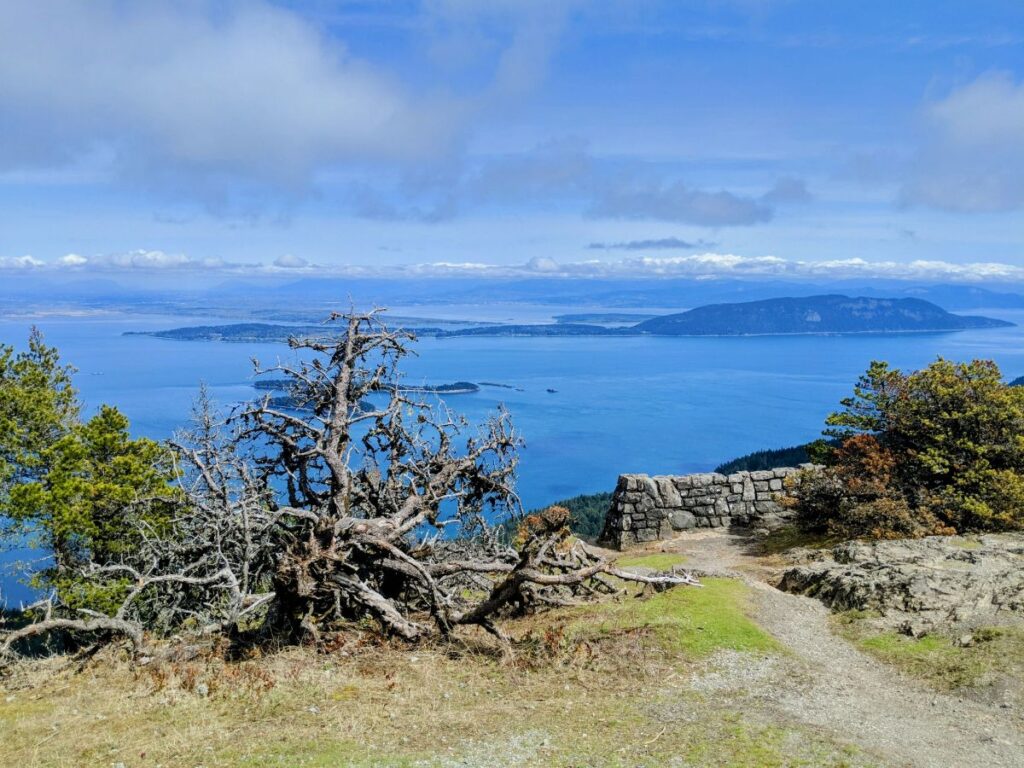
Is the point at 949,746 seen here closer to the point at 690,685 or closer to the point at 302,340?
the point at 690,685

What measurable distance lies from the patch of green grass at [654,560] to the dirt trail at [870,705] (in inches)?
190

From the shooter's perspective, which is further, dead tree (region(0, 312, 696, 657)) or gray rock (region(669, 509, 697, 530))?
gray rock (region(669, 509, 697, 530))

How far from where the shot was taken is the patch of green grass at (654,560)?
15391 millimetres

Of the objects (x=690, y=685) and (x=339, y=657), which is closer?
(x=690, y=685)

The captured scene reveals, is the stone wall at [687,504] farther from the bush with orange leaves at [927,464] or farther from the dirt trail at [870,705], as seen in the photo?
the dirt trail at [870,705]

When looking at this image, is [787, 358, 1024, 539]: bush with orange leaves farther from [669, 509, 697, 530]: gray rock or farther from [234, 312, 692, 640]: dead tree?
[234, 312, 692, 640]: dead tree

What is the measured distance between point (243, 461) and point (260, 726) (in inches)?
211

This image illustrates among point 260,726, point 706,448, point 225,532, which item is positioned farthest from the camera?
point 706,448

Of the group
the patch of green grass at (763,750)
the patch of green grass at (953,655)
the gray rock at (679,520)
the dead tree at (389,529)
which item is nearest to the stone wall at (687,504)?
the gray rock at (679,520)

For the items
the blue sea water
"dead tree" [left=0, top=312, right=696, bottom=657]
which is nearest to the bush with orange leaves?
"dead tree" [left=0, top=312, right=696, bottom=657]

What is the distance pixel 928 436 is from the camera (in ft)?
57.0

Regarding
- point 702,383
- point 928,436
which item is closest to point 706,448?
point 702,383

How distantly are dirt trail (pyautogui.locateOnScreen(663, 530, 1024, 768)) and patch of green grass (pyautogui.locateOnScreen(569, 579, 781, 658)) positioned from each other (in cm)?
34

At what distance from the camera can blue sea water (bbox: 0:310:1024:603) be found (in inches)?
3322
